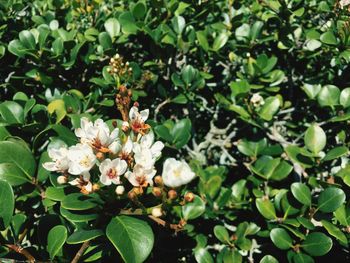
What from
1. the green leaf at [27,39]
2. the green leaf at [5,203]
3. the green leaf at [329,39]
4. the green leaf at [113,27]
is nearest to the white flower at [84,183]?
the green leaf at [5,203]

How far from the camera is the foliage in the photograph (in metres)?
1.29

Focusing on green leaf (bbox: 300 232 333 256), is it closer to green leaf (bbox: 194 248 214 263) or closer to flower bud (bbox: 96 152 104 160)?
green leaf (bbox: 194 248 214 263)

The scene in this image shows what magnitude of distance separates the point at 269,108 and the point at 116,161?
1049mm

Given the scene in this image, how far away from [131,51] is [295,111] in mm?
1082

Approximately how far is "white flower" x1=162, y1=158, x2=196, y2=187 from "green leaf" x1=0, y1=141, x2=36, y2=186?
60 centimetres

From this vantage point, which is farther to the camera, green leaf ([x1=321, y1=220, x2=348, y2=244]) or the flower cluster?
green leaf ([x1=321, y1=220, x2=348, y2=244])

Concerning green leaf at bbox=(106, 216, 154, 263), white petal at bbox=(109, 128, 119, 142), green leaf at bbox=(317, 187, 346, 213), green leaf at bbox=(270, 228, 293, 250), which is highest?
white petal at bbox=(109, 128, 119, 142)

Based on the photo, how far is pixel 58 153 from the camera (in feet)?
4.10

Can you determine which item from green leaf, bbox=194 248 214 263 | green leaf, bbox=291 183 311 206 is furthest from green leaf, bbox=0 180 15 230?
green leaf, bbox=291 183 311 206

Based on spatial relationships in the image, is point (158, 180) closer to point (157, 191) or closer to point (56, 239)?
point (157, 191)

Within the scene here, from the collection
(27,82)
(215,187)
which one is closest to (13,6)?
(27,82)

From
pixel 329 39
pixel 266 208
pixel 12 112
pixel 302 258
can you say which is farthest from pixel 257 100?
pixel 12 112

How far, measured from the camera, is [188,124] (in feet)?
5.43

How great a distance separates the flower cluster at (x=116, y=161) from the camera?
1.09 m
